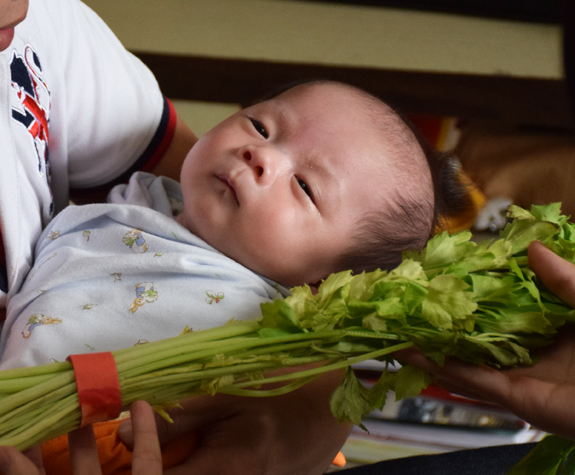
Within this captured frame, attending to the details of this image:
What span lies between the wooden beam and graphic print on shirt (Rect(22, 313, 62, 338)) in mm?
1682

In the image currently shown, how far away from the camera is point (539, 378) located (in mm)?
648

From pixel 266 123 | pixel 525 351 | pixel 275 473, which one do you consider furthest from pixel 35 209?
pixel 525 351

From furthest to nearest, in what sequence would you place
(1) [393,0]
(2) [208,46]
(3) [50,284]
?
(1) [393,0]
(2) [208,46]
(3) [50,284]

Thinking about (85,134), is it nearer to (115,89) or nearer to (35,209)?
(115,89)

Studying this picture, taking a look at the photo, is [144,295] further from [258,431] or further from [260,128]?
[260,128]

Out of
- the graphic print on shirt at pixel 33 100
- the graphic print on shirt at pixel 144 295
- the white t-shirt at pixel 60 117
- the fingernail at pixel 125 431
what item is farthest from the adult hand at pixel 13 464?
the graphic print on shirt at pixel 33 100

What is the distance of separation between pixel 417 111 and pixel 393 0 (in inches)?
32.0

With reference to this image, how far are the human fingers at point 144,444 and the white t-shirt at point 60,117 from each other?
1.40 feet

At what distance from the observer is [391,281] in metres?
0.59

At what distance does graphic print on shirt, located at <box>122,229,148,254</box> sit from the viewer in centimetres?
89

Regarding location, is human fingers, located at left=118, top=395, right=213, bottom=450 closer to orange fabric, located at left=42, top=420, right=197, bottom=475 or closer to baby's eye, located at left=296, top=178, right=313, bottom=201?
orange fabric, located at left=42, top=420, right=197, bottom=475

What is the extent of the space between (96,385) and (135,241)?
393 mm

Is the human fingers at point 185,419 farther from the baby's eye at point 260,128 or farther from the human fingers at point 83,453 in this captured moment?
the baby's eye at point 260,128

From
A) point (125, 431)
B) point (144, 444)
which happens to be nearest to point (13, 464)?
point (144, 444)
